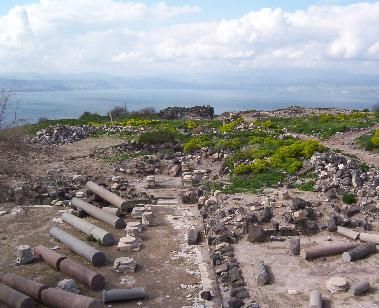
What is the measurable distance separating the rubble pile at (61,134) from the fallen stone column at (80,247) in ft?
68.0

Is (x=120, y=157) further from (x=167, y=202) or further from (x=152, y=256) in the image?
(x=152, y=256)

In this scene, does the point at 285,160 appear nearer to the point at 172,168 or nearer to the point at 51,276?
the point at 172,168

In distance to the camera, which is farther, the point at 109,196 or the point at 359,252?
the point at 109,196

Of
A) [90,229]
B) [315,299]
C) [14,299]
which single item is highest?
[90,229]

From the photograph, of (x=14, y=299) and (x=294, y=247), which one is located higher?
(x=294, y=247)

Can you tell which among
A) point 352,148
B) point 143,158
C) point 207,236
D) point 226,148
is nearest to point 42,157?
point 143,158

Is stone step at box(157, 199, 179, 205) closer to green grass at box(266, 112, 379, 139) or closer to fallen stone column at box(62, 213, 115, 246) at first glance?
fallen stone column at box(62, 213, 115, 246)

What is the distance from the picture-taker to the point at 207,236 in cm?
1638

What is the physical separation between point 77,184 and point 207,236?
923cm

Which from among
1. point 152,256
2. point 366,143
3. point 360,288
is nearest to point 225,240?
point 152,256

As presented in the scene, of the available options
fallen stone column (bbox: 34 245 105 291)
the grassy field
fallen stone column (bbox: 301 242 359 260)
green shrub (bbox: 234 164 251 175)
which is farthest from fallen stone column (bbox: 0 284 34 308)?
green shrub (bbox: 234 164 251 175)

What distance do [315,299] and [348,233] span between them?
15.9 feet

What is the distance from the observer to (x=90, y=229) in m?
16.7

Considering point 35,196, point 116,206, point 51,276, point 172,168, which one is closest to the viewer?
point 51,276
